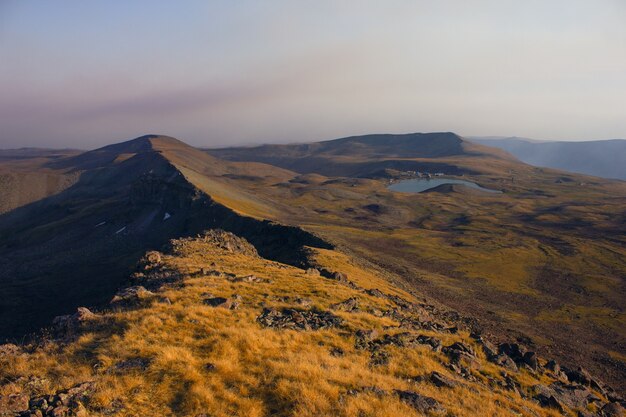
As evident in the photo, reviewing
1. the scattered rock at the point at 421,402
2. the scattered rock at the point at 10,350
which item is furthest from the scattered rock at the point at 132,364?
the scattered rock at the point at 421,402

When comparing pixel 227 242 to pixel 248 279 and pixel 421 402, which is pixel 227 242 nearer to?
pixel 248 279

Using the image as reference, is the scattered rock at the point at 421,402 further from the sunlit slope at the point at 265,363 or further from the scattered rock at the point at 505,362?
the scattered rock at the point at 505,362

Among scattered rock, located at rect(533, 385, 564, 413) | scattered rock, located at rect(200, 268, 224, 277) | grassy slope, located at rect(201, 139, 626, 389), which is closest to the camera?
scattered rock, located at rect(533, 385, 564, 413)

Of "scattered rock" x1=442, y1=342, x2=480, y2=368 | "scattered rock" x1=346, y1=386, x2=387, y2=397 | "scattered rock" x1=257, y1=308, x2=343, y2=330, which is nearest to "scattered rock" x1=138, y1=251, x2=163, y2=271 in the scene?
"scattered rock" x1=257, y1=308, x2=343, y2=330

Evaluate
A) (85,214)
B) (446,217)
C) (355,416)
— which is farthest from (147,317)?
(446,217)

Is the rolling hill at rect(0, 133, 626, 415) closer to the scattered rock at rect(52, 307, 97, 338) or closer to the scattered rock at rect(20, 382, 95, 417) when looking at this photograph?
the scattered rock at rect(20, 382, 95, 417)

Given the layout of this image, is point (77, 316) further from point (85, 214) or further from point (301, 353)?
point (85, 214)

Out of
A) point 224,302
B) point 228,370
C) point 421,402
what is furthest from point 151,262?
point 421,402
